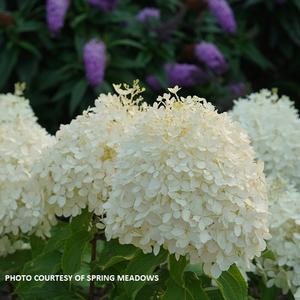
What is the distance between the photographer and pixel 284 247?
2340mm

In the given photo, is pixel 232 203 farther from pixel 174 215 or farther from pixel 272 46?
pixel 272 46

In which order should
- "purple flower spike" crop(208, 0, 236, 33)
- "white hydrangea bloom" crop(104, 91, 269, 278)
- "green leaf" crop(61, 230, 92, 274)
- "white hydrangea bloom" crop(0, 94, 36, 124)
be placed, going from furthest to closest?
"purple flower spike" crop(208, 0, 236, 33) < "white hydrangea bloom" crop(0, 94, 36, 124) < "green leaf" crop(61, 230, 92, 274) < "white hydrangea bloom" crop(104, 91, 269, 278)

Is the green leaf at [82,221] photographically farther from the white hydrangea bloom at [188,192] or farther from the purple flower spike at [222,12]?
the purple flower spike at [222,12]

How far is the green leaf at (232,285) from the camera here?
199 cm

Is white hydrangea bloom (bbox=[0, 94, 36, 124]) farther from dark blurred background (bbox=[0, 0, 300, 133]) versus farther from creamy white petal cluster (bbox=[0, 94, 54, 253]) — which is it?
dark blurred background (bbox=[0, 0, 300, 133])

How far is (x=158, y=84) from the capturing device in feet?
14.2

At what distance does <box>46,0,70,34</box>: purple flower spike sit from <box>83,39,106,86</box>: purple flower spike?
0.81 ft

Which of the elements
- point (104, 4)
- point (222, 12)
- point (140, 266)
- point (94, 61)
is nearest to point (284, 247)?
point (140, 266)

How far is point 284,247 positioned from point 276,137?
667mm

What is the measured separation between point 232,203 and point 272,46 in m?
3.76

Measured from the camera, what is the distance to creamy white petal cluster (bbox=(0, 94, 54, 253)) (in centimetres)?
230

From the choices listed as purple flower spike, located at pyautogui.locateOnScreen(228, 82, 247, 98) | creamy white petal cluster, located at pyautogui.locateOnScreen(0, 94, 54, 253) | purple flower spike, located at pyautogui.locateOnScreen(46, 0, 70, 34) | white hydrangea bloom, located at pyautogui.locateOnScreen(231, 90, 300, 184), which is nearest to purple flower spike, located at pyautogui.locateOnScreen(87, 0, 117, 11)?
purple flower spike, located at pyautogui.locateOnScreen(46, 0, 70, 34)

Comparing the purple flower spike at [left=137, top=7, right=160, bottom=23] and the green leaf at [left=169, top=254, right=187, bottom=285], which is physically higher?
the green leaf at [left=169, top=254, right=187, bottom=285]

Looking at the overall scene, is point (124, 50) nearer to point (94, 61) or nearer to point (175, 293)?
point (94, 61)
